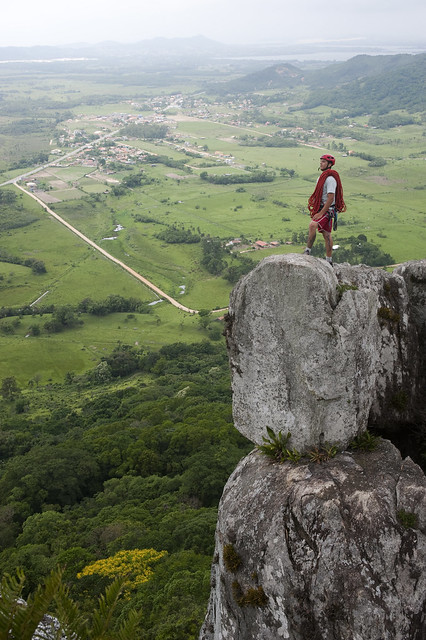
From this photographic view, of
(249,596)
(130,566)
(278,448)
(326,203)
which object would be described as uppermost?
(326,203)

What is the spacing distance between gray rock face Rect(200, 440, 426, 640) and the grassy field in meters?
71.0

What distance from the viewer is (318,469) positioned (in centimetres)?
1392

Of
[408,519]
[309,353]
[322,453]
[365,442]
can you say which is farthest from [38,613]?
[365,442]

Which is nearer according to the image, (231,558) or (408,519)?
(408,519)

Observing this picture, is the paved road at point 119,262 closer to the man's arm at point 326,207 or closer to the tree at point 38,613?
the man's arm at point 326,207

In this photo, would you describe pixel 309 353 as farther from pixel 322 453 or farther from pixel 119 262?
pixel 119 262

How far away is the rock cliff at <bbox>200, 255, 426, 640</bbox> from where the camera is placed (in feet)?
39.8

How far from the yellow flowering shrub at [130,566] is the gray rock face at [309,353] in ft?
50.4

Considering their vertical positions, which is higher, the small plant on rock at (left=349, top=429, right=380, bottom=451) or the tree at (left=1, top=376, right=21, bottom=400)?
the small plant on rock at (left=349, top=429, right=380, bottom=451)

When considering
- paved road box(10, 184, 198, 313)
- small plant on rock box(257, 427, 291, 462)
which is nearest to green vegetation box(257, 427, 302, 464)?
small plant on rock box(257, 427, 291, 462)

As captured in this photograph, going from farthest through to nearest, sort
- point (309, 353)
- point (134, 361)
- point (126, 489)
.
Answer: point (134, 361)
point (126, 489)
point (309, 353)

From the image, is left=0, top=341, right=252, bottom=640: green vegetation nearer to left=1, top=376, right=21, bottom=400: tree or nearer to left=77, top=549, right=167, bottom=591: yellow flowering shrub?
left=77, top=549, right=167, bottom=591: yellow flowering shrub

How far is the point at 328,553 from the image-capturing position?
486 inches

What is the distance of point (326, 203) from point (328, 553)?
407 inches
